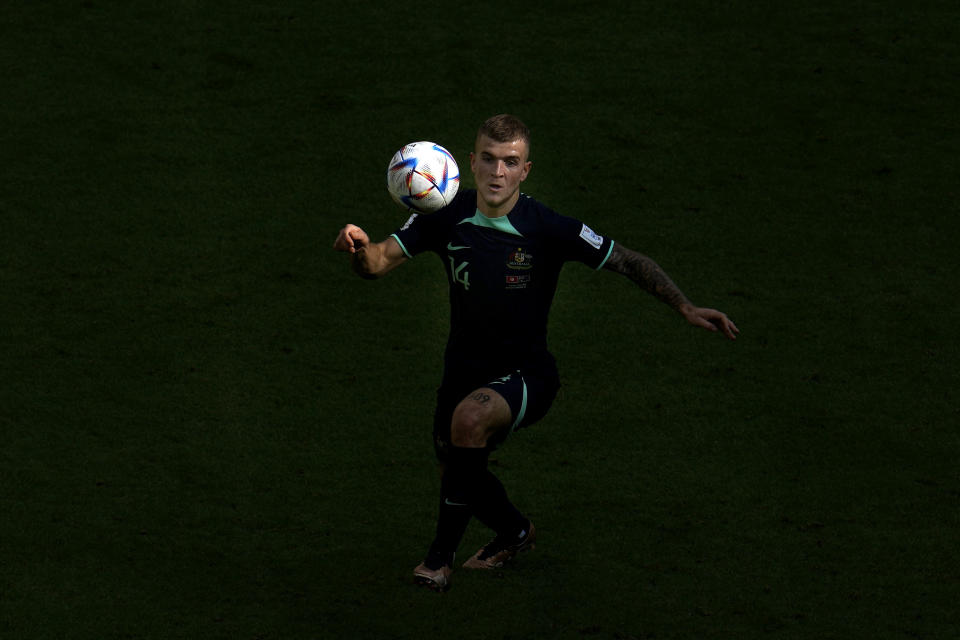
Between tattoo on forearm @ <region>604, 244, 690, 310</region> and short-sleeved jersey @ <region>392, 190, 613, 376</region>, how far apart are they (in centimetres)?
7

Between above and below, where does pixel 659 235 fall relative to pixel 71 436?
above

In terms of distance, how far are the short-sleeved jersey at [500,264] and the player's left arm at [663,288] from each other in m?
0.08

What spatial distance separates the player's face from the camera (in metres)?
7.23

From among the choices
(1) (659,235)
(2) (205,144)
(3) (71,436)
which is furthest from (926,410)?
(2) (205,144)

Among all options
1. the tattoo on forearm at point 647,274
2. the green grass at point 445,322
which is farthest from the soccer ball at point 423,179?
the green grass at point 445,322

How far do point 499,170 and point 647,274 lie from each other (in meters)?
0.88

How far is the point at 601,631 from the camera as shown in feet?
23.7

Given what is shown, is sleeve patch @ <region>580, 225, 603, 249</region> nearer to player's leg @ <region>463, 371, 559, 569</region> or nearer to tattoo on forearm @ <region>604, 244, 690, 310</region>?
tattoo on forearm @ <region>604, 244, 690, 310</region>

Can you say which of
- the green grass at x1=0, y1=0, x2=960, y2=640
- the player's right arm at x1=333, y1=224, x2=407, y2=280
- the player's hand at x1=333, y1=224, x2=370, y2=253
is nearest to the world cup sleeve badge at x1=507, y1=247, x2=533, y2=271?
the player's right arm at x1=333, y1=224, x2=407, y2=280

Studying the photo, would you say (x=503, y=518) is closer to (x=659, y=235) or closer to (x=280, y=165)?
(x=659, y=235)

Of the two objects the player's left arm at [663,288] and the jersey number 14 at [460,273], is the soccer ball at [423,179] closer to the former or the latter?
the jersey number 14 at [460,273]

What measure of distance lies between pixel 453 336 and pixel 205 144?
497cm

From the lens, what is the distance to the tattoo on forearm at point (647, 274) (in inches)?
285

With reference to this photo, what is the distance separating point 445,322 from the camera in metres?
10.2
